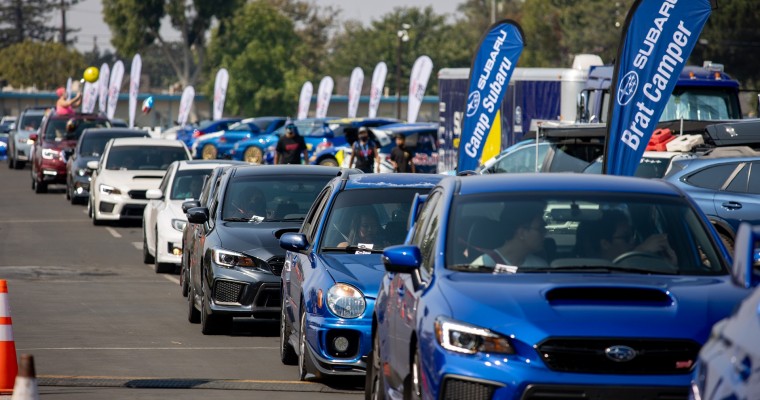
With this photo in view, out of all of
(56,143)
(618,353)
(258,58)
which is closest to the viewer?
(618,353)

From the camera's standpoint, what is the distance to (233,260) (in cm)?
1349

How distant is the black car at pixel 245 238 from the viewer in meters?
13.4

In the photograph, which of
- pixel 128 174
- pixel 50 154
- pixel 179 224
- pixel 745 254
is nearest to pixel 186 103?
Result: pixel 50 154

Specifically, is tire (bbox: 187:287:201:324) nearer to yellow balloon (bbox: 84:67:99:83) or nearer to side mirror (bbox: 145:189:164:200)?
side mirror (bbox: 145:189:164:200)

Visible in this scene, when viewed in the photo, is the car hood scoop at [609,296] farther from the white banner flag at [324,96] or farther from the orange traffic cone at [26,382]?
the white banner flag at [324,96]

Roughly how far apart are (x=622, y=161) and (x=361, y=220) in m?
5.39

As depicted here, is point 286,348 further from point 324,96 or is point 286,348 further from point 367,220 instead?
point 324,96

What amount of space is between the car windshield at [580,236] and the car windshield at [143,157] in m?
20.8

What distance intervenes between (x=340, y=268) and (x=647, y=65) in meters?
6.36

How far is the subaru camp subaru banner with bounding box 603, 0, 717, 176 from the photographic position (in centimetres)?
1587

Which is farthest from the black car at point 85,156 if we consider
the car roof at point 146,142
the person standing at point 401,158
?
the person standing at point 401,158

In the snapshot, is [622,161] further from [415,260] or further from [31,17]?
[31,17]

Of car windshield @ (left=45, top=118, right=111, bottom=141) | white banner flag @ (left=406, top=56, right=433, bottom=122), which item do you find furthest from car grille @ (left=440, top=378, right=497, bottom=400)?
white banner flag @ (left=406, top=56, right=433, bottom=122)

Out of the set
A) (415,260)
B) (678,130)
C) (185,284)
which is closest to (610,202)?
(415,260)
